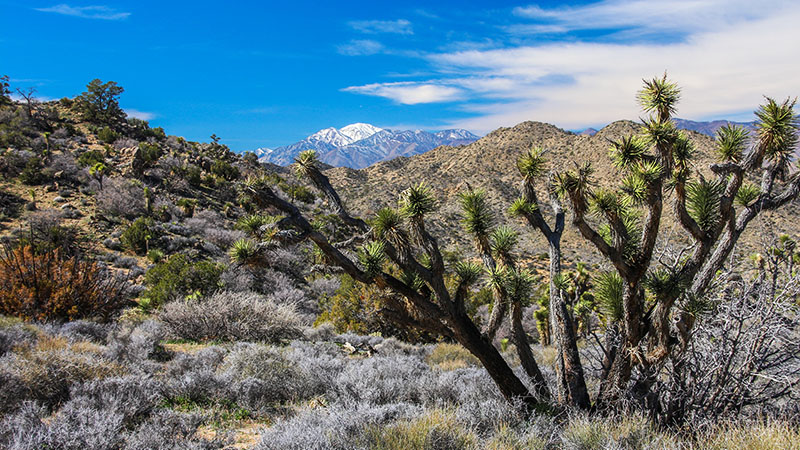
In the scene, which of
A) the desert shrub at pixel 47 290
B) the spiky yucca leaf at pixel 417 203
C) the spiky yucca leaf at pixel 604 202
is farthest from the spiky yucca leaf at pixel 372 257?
the desert shrub at pixel 47 290

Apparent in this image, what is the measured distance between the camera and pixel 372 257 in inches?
172

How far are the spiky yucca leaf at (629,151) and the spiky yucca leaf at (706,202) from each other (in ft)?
2.82

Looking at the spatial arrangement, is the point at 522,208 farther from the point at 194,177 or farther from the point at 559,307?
the point at 194,177

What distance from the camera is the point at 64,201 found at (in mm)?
19547

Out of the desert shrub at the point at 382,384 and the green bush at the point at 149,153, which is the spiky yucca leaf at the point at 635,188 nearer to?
the desert shrub at the point at 382,384

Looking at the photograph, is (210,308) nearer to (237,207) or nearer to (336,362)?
(336,362)

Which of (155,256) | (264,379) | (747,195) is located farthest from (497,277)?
(155,256)

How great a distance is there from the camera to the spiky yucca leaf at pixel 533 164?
445 cm

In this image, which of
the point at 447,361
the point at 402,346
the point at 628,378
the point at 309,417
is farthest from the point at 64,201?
the point at 628,378

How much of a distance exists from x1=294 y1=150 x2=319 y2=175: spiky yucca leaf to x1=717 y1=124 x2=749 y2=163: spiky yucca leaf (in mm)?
4128

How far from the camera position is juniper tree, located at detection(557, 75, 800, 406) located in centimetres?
385

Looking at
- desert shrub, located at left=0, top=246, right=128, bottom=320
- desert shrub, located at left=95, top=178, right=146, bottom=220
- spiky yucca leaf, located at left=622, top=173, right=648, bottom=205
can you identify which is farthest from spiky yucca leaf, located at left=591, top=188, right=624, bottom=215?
desert shrub, located at left=95, top=178, right=146, bottom=220

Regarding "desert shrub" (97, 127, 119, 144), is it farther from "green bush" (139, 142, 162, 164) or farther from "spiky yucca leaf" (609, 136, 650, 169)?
"spiky yucca leaf" (609, 136, 650, 169)

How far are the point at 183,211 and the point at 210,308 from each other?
1545 cm
